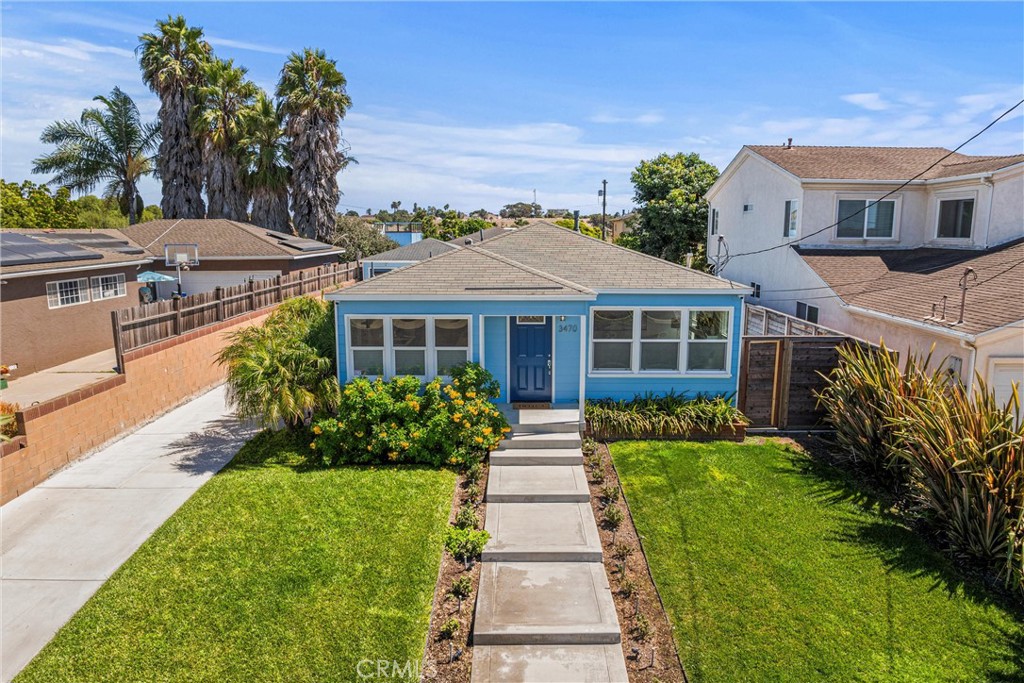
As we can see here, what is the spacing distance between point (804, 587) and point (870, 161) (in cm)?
1690

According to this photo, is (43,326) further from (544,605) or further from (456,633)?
(544,605)

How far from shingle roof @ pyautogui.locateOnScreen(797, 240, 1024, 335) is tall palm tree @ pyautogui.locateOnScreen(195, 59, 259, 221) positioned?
31558mm

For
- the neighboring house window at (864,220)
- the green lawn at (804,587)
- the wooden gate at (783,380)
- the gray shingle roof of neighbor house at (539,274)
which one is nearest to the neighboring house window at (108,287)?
the gray shingle roof of neighbor house at (539,274)

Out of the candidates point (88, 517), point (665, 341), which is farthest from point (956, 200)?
point (88, 517)

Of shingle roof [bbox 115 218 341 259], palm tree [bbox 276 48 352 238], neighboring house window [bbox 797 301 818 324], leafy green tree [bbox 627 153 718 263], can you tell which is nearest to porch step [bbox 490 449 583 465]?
neighboring house window [bbox 797 301 818 324]

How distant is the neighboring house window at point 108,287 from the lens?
1756cm

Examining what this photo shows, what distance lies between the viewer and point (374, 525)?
888cm

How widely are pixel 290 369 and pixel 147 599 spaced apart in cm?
521

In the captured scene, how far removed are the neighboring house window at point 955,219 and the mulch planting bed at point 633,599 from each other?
1360 centimetres

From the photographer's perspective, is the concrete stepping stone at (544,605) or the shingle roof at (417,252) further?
the shingle roof at (417,252)

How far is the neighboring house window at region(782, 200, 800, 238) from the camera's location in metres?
18.9

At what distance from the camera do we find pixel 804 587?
7.62 metres

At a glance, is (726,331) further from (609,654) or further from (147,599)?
(147,599)

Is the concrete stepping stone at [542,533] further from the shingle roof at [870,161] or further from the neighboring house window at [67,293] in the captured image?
the shingle roof at [870,161]
